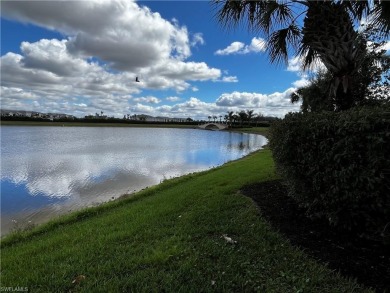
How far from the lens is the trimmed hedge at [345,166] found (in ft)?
11.0

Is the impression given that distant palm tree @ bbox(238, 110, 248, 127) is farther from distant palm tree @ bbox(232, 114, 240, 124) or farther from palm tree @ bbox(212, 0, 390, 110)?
palm tree @ bbox(212, 0, 390, 110)

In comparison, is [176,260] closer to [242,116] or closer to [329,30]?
[329,30]

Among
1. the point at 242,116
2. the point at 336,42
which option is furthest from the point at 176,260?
the point at 242,116

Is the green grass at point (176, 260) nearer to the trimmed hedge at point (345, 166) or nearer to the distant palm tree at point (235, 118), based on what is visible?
the trimmed hedge at point (345, 166)

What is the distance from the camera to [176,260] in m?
3.54

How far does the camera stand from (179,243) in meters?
4.00

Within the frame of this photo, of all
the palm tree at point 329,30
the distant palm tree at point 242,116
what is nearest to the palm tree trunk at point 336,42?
the palm tree at point 329,30

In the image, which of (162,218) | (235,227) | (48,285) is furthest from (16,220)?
(235,227)

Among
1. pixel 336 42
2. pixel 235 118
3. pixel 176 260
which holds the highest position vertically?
pixel 336 42

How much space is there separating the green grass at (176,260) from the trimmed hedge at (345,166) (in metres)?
0.85

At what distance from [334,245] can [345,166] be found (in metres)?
1.10

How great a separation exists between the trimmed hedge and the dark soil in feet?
0.60

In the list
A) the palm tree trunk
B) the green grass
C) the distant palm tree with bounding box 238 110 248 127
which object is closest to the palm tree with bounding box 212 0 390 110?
the palm tree trunk

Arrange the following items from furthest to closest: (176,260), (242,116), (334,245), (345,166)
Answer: (242,116) → (334,245) → (345,166) → (176,260)
